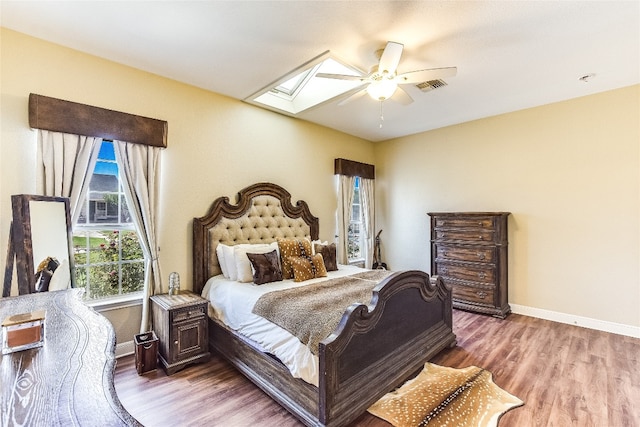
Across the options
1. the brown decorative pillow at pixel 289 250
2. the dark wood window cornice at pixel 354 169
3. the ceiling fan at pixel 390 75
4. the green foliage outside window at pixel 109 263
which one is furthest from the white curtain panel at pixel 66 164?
the dark wood window cornice at pixel 354 169

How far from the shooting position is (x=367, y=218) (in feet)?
17.9

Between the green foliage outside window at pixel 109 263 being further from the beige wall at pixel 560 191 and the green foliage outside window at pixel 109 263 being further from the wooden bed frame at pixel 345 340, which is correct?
the beige wall at pixel 560 191

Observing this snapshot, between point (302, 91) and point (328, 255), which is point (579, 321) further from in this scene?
point (302, 91)

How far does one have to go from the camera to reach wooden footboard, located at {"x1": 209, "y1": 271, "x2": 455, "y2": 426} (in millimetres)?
1917

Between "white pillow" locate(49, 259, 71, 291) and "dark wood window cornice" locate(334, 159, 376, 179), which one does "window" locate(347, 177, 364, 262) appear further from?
"white pillow" locate(49, 259, 71, 291)

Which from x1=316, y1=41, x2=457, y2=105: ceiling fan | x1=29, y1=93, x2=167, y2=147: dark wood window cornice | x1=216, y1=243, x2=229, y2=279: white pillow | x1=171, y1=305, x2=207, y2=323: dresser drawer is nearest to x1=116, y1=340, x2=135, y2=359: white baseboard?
x1=171, y1=305, x2=207, y2=323: dresser drawer

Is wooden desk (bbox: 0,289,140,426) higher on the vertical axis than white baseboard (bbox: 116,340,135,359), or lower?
higher

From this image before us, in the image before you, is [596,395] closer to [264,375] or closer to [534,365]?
[534,365]

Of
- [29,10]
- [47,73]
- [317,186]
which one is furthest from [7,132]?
[317,186]

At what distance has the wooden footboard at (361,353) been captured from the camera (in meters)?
1.92

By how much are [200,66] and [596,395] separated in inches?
174

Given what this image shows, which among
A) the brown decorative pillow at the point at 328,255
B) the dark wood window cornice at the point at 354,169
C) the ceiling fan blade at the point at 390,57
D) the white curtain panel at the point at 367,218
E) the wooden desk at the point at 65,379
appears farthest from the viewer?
the white curtain panel at the point at 367,218

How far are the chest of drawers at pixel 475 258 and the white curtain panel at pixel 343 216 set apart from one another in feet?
4.51

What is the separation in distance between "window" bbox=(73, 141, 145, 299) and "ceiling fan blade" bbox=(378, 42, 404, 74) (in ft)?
8.64
